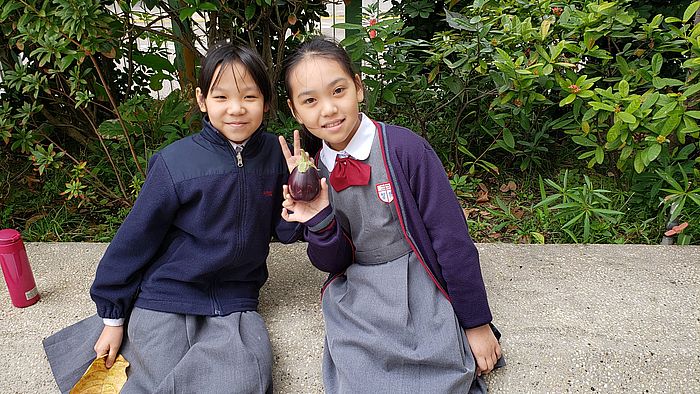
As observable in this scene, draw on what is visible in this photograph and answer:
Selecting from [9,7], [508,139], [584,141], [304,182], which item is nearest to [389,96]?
[508,139]

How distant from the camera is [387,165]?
5.83ft

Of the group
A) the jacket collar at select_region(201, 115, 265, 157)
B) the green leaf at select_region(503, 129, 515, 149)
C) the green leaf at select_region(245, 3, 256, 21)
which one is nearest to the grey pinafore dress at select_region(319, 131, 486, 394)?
the jacket collar at select_region(201, 115, 265, 157)

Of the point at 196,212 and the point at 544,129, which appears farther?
the point at 544,129

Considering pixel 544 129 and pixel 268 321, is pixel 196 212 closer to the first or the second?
pixel 268 321

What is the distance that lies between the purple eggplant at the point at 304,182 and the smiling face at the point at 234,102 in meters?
0.22

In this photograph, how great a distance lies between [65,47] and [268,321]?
1328mm

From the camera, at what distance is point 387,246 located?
186 cm

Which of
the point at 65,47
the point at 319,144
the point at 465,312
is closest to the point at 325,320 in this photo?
the point at 465,312

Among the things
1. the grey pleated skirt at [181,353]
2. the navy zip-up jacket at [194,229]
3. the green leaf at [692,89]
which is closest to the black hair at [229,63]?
the navy zip-up jacket at [194,229]

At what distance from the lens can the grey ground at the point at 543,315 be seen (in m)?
1.81

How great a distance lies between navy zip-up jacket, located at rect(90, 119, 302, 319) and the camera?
179cm

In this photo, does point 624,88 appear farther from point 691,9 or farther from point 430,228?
point 430,228

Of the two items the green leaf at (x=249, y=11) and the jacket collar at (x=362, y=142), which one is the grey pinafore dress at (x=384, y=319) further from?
the green leaf at (x=249, y=11)

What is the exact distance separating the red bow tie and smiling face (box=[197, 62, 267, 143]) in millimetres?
291
